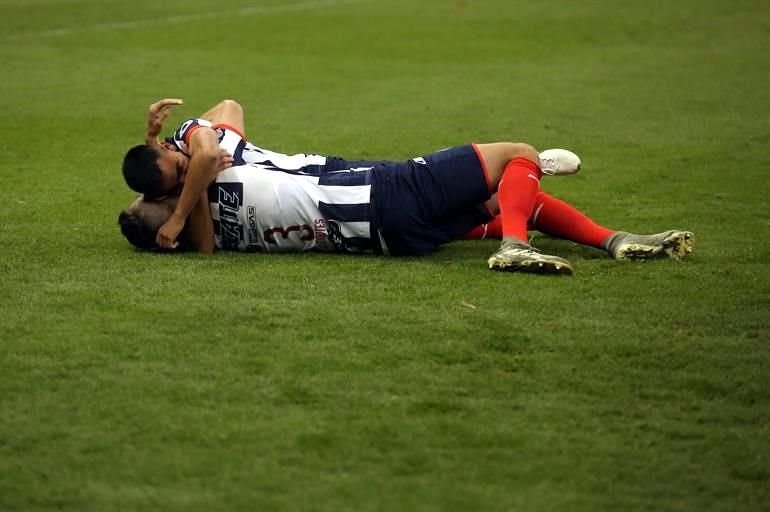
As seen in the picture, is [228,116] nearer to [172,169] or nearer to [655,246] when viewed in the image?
[172,169]

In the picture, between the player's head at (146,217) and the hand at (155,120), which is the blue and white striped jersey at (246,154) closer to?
the hand at (155,120)

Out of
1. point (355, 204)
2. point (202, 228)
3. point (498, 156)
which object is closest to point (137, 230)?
point (202, 228)

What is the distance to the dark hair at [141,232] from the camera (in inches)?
257

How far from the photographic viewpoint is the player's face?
6348 mm

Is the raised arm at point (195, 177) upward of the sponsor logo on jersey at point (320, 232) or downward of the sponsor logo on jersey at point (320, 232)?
upward

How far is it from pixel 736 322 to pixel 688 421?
3.96ft

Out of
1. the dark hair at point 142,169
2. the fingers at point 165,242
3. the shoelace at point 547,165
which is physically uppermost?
the dark hair at point 142,169

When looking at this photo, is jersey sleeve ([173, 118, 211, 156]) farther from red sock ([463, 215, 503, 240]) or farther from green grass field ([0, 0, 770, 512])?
red sock ([463, 215, 503, 240])

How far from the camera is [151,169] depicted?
6.33 meters

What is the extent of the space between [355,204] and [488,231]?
36.3 inches

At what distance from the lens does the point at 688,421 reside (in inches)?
173

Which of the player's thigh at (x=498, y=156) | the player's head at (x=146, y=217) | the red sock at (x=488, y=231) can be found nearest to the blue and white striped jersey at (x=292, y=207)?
the player's head at (x=146, y=217)

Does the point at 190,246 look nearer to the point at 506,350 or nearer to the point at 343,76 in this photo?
the point at 506,350

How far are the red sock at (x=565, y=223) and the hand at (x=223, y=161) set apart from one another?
1539 mm
